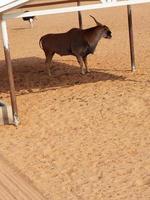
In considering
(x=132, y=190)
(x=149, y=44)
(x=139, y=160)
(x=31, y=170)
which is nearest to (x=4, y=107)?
(x=31, y=170)

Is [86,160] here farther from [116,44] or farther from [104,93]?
[116,44]

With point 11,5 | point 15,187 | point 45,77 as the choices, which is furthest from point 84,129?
point 45,77

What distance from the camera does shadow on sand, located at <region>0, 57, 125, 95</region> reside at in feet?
49.2

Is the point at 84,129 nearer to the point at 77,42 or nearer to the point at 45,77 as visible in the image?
the point at 77,42

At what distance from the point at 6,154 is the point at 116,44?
40.8 ft

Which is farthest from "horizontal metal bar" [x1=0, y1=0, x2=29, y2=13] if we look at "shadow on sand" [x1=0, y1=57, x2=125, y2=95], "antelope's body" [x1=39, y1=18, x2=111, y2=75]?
"antelope's body" [x1=39, y1=18, x2=111, y2=75]

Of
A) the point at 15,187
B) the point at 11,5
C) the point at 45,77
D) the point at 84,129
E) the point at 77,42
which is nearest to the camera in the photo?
the point at 15,187

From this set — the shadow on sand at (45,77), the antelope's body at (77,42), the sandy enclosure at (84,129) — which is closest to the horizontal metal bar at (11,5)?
the sandy enclosure at (84,129)

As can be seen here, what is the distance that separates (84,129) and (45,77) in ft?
18.0

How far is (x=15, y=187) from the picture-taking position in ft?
27.2

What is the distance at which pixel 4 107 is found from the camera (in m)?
12.0

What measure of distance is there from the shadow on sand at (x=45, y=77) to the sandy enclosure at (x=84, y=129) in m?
0.03

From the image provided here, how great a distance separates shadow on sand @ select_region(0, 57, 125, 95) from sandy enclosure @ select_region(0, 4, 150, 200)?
0.09ft

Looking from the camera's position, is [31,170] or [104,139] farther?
[104,139]
